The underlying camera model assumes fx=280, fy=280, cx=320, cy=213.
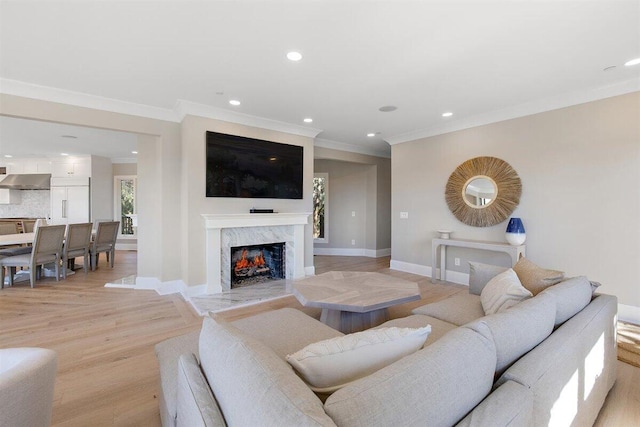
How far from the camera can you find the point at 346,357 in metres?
0.94

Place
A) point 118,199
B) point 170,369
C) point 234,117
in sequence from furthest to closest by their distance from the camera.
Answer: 1. point 118,199
2. point 234,117
3. point 170,369

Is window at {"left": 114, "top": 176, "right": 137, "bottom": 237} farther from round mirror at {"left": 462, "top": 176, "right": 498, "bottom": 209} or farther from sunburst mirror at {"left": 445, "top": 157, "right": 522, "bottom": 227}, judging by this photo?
round mirror at {"left": 462, "top": 176, "right": 498, "bottom": 209}

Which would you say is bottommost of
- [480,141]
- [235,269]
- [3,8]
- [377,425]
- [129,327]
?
[129,327]

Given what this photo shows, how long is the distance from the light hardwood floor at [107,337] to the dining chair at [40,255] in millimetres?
260

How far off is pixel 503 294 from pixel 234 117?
150 inches

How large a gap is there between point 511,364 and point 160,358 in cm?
165

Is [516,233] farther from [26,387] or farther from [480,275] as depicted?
[26,387]

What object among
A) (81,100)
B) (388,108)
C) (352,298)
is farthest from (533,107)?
(81,100)

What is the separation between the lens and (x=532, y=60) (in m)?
2.57

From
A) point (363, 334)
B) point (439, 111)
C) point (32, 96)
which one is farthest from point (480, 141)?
point (32, 96)

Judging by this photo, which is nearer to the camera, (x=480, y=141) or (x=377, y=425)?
(x=377, y=425)

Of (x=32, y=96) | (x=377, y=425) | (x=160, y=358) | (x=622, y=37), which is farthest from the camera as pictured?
(x=32, y=96)

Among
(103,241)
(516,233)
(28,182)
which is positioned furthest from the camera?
(28,182)

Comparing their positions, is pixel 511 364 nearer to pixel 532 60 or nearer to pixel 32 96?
pixel 532 60
